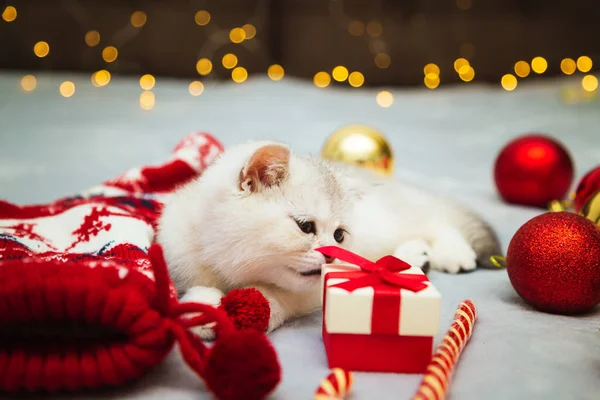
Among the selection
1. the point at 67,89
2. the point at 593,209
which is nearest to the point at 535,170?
the point at 593,209

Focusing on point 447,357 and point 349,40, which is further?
point 349,40

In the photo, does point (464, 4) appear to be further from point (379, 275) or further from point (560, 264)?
point (379, 275)

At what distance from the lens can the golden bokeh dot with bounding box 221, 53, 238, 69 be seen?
126 inches

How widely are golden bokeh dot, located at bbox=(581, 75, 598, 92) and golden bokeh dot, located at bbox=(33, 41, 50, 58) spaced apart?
2.91 m

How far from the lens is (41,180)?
185cm

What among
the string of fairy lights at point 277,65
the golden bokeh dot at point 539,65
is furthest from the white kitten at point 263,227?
the golden bokeh dot at point 539,65

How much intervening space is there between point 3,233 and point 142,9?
2.30 meters

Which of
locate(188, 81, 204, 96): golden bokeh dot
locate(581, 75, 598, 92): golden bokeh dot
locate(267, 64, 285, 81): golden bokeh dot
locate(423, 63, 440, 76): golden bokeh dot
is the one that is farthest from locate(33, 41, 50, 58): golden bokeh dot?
locate(581, 75, 598, 92): golden bokeh dot

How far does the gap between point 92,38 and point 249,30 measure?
0.85 m

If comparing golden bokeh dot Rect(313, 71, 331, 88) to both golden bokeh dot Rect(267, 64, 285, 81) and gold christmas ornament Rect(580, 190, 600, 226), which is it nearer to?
golden bokeh dot Rect(267, 64, 285, 81)

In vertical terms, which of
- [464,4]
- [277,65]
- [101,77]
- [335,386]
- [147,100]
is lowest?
[335,386]

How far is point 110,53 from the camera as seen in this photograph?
306cm

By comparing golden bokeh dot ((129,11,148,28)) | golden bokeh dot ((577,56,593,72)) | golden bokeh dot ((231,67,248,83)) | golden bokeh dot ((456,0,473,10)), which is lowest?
golden bokeh dot ((231,67,248,83))

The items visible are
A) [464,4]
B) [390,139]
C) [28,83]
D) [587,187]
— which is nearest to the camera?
[587,187]
